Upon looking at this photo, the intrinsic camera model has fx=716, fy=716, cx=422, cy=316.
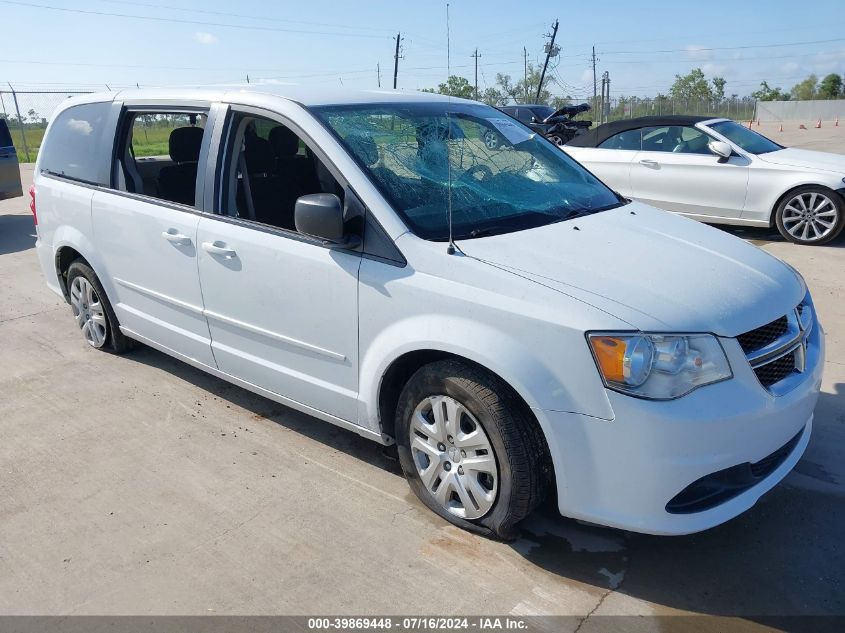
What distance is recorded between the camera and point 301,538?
10.1ft

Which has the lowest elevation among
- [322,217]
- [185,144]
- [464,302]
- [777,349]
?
[777,349]

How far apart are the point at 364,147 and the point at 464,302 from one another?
1008mm

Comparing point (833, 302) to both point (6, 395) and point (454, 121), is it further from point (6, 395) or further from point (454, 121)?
point (6, 395)

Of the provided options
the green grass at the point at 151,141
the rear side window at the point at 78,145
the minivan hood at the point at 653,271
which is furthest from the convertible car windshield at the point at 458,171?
the rear side window at the point at 78,145

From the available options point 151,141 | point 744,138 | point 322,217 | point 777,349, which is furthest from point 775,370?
point 744,138

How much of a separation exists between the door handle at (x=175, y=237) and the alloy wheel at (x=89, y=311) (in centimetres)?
128

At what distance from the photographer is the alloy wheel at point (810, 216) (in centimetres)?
789

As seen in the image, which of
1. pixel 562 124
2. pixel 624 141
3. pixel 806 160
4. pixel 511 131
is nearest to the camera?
pixel 511 131

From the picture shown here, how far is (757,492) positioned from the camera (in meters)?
2.72

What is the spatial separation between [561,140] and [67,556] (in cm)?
1404

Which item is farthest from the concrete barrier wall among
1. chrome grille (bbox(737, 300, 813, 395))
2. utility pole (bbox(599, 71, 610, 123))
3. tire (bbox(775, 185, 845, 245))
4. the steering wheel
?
chrome grille (bbox(737, 300, 813, 395))

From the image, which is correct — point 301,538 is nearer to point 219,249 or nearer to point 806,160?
point 219,249

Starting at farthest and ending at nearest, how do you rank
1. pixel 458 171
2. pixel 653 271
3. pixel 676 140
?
pixel 676 140 < pixel 458 171 < pixel 653 271

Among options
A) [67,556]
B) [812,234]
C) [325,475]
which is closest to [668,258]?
[325,475]
